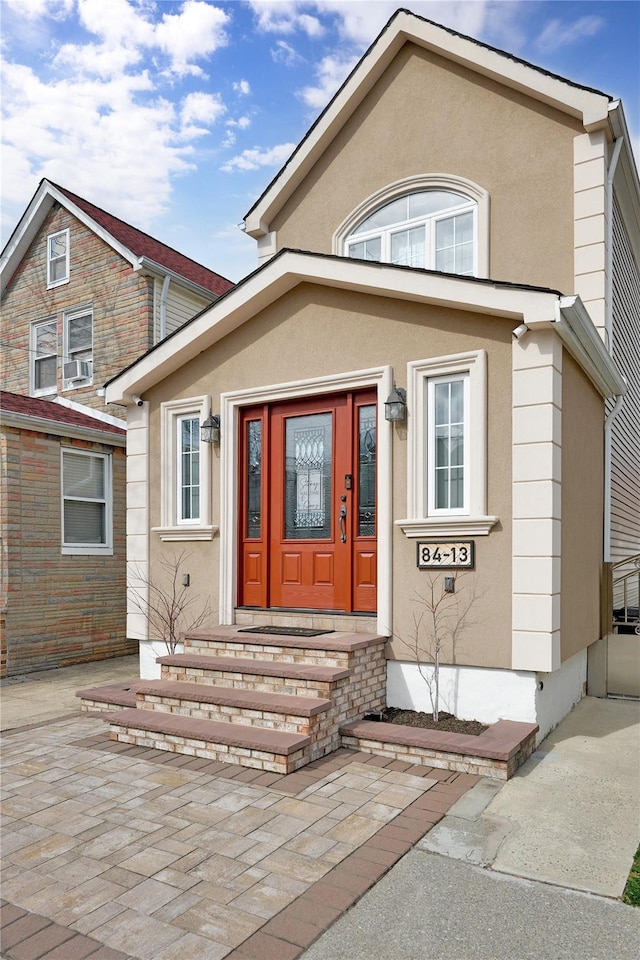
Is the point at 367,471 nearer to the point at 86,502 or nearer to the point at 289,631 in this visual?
the point at 289,631

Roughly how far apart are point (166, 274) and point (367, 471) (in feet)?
24.9

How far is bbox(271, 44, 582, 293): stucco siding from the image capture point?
25.6 feet

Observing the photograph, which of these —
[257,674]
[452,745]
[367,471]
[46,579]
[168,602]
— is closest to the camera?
[452,745]

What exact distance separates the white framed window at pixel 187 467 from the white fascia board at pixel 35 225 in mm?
6234

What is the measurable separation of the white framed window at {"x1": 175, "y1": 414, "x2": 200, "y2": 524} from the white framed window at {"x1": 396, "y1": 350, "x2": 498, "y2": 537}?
2742 mm

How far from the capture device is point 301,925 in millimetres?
3084

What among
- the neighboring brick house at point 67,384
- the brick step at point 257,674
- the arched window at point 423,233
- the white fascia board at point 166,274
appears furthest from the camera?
the white fascia board at point 166,274

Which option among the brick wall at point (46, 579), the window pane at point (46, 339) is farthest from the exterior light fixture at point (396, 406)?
the window pane at point (46, 339)

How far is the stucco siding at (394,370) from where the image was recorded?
5945 mm

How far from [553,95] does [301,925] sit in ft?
27.0

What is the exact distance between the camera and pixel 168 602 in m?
7.95

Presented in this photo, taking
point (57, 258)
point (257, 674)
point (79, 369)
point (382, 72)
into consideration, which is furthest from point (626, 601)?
point (57, 258)

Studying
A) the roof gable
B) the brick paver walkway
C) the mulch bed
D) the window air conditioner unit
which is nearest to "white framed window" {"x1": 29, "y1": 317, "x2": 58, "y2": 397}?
the window air conditioner unit

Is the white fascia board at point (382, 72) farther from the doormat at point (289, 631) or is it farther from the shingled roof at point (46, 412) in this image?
the doormat at point (289, 631)
